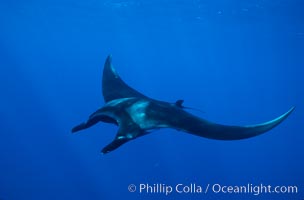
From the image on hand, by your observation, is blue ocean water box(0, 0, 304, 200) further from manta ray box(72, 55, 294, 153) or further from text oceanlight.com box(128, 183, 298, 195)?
manta ray box(72, 55, 294, 153)

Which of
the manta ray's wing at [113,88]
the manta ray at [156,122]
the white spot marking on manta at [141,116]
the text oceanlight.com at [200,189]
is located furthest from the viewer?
the text oceanlight.com at [200,189]

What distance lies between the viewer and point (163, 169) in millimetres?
18984

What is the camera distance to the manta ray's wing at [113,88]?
6.05 meters

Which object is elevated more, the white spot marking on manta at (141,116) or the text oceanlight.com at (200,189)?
the text oceanlight.com at (200,189)

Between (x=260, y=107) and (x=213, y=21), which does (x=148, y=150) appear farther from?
(x=260, y=107)

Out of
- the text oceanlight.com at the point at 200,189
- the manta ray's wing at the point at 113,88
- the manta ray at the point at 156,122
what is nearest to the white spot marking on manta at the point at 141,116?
the manta ray at the point at 156,122

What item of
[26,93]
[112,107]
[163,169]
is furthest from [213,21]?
[112,107]

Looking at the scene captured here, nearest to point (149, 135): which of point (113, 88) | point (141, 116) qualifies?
point (113, 88)

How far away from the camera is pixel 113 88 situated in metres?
6.40

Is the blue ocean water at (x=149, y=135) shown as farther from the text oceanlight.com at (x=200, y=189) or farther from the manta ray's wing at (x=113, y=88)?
the manta ray's wing at (x=113, y=88)

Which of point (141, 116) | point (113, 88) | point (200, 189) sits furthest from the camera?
point (200, 189)

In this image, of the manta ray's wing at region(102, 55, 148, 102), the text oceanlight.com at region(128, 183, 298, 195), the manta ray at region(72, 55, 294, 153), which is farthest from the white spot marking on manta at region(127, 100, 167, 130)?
the text oceanlight.com at region(128, 183, 298, 195)

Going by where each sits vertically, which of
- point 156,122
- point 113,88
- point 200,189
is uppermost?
point 113,88

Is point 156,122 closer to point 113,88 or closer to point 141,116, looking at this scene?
point 141,116
